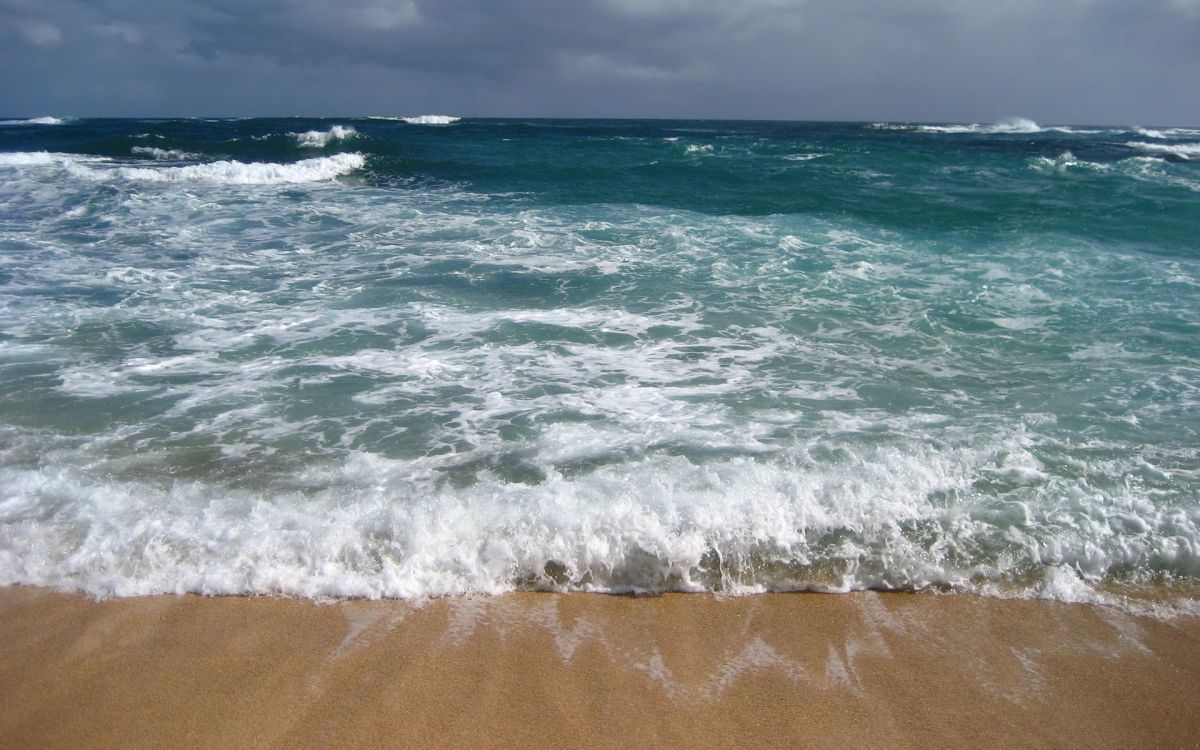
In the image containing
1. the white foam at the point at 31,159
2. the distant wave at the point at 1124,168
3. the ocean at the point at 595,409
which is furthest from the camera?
the white foam at the point at 31,159

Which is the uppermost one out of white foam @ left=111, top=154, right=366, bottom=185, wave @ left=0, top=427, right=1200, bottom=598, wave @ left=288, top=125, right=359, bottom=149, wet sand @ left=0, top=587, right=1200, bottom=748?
wave @ left=288, top=125, right=359, bottom=149

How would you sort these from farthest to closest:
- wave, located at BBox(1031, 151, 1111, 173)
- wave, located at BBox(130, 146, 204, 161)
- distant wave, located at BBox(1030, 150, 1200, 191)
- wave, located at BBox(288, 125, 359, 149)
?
1. wave, located at BBox(288, 125, 359, 149)
2. wave, located at BBox(130, 146, 204, 161)
3. wave, located at BBox(1031, 151, 1111, 173)
4. distant wave, located at BBox(1030, 150, 1200, 191)

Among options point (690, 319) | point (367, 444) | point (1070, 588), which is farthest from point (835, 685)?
point (690, 319)

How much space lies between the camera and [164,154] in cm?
2484

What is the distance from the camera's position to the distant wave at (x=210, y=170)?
1914 cm

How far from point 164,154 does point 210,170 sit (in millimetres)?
A: 6467

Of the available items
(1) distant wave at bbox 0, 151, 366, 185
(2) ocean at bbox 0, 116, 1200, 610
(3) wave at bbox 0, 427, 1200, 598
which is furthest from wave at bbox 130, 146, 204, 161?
(3) wave at bbox 0, 427, 1200, 598

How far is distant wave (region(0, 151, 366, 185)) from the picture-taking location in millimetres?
19141

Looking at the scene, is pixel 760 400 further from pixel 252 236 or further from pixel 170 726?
pixel 252 236

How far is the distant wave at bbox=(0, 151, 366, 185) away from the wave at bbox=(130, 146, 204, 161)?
173 centimetres

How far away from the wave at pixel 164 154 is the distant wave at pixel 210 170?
173 cm

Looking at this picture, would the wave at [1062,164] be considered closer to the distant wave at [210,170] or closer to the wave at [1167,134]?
the distant wave at [210,170]

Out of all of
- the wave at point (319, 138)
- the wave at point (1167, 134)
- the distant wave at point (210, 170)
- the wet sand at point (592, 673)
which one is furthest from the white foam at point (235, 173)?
the wave at point (1167, 134)

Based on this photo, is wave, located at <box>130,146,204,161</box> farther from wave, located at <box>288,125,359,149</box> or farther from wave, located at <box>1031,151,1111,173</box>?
wave, located at <box>1031,151,1111,173</box>
